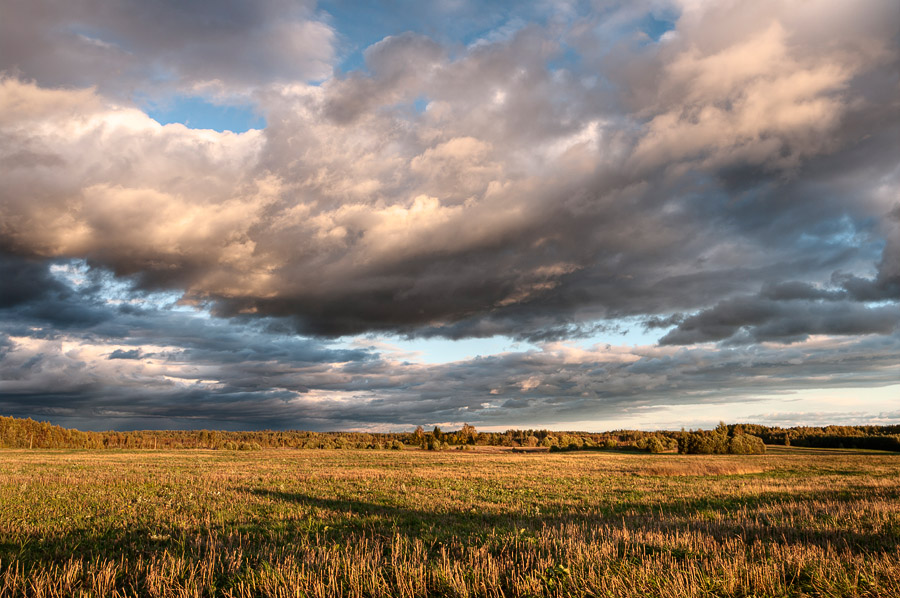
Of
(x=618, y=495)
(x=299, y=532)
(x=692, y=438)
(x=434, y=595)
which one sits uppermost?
(x=434, y=595)

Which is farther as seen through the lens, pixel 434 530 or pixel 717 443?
pixel 717 443

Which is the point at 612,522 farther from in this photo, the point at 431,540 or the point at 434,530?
the point at 431,540

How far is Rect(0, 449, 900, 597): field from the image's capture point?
986cm

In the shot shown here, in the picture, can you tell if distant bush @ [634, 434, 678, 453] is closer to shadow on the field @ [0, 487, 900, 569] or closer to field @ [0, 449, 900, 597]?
field @ [0, 449, 900, 597]

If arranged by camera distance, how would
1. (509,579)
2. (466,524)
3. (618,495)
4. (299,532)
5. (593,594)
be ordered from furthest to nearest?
(618,495)
(466,524)
(299,532)
(509,579)
(593,594)

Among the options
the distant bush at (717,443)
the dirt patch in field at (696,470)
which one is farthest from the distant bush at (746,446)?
the dirt patch in field at (696,470)

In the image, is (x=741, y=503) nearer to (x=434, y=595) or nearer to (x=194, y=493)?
(x=434, y=595)

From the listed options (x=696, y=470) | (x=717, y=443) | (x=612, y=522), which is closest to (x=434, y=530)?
(x=612, y=522)

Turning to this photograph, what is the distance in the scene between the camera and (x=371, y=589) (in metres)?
9.48

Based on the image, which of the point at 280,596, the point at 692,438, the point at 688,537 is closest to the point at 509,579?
the point at 280,596

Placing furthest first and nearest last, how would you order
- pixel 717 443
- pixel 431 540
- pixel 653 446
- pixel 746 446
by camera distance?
pixel 653 446 < pixel 717 443 < pixel 746 446 < pixel 431 540

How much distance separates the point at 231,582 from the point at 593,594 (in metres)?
6.95

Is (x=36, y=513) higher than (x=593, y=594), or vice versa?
(x=593, y=594)

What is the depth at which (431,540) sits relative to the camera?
1567 cm
